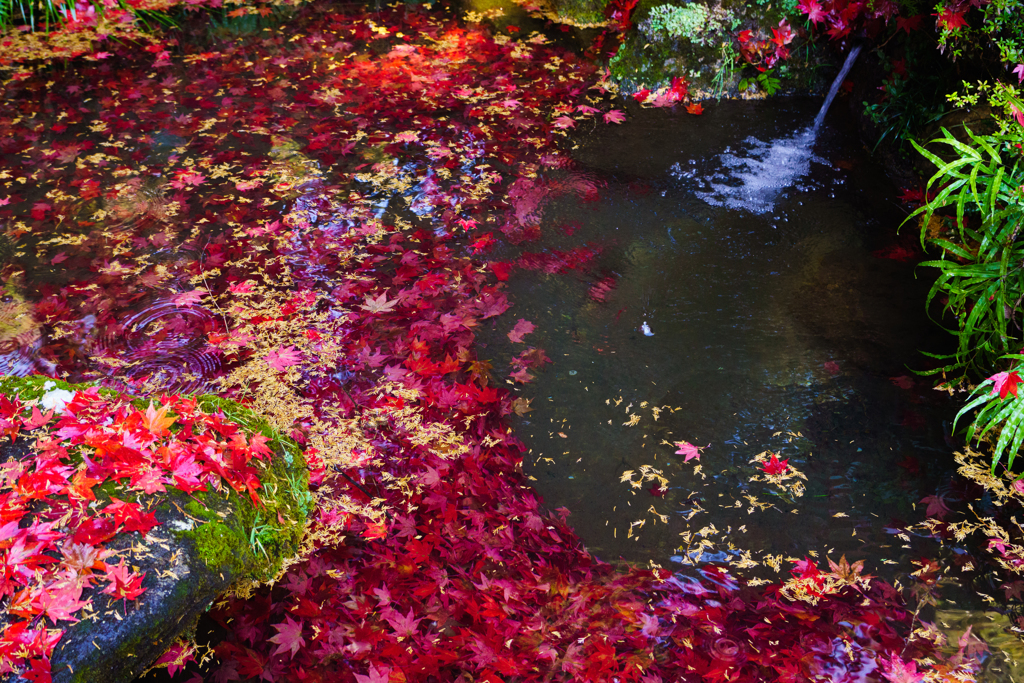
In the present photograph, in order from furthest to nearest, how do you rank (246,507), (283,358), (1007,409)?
(283,358) → (1007,409) → (246,507)

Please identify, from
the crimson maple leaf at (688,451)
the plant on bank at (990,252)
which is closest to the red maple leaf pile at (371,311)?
the crimson maple leaf at (688,451)

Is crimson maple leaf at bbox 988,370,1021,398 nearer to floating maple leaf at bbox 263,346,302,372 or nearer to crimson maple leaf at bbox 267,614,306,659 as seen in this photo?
crimson maple leaf at bbox 267,614,306,659

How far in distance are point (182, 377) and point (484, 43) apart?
15.3 feet

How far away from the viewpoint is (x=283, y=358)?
338cm

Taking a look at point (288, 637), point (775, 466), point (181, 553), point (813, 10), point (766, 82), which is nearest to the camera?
point (181, 553)

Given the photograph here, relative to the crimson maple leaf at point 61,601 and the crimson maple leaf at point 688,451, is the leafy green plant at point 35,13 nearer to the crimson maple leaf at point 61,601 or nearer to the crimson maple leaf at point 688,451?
→ the crimson maple leaf at point 61,601

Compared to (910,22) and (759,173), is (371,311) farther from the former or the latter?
(910,22)

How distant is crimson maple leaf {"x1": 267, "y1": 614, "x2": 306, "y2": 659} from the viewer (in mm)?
2326

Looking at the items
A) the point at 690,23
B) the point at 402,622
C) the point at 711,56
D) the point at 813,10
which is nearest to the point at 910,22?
the point at 813,10

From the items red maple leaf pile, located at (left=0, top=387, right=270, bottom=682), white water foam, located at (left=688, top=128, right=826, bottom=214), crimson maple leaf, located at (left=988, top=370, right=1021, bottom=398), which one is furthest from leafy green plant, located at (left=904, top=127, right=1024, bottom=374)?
red maple leaf pile, located at (left=0, top=387, right=270, bottom=682)

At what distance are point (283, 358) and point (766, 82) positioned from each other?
4744mm

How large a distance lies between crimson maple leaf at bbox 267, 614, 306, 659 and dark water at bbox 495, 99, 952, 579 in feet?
3.78

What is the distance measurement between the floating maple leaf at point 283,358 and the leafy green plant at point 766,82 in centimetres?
445

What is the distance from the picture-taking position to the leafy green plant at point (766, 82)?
5.54 metres
